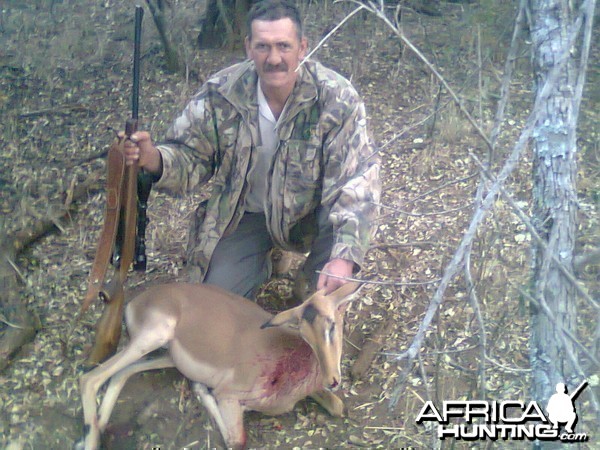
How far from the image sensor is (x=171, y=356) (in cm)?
370

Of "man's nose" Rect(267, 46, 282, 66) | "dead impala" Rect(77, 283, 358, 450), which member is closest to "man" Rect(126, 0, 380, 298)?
"man's nose" Rect(267, 46, 282, 66)

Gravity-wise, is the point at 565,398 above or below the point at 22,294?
above

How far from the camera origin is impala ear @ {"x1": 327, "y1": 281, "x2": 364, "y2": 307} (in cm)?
327

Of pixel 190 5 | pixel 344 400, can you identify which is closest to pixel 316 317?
pixel 344 400

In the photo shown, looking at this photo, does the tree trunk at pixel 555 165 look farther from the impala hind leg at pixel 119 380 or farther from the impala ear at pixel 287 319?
the impala hind leg at pixel 119 380

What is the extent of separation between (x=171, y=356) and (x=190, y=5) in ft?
16.7

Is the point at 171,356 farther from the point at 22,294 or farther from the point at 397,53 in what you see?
the point at 397,53

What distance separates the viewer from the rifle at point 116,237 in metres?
3.54

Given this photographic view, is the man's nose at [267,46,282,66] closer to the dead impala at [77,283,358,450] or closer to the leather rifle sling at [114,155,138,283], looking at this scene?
the leather rifle sling at [114,155,138,283]

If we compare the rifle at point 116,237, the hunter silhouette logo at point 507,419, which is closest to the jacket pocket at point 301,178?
the rifle at point 116,237

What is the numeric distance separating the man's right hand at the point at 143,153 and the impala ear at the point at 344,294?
1.12 m

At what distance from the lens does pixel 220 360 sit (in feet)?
11.7

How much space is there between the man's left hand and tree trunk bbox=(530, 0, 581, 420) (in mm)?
960

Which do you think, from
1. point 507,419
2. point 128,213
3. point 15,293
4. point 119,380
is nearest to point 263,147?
point 128,213
